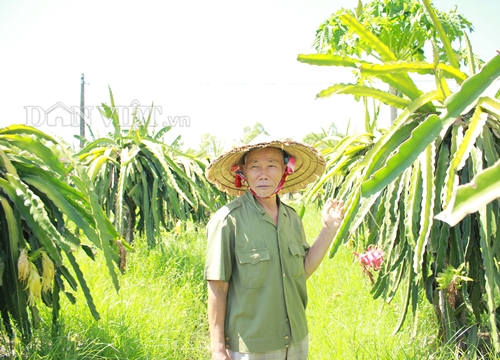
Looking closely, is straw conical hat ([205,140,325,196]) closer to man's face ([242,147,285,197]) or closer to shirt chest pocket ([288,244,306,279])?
man's face ([242,147,285,197])

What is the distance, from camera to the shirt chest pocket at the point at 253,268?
2.03 metres

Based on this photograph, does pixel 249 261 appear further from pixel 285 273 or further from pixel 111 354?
pixel 111 354

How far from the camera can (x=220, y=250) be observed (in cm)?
200

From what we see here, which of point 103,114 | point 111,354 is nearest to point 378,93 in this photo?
point 111,354

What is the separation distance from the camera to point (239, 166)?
2420 millimetres

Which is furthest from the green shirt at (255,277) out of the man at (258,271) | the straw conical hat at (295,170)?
the straw conical hat at (295,170)

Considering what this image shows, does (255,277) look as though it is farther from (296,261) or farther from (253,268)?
(296,261)

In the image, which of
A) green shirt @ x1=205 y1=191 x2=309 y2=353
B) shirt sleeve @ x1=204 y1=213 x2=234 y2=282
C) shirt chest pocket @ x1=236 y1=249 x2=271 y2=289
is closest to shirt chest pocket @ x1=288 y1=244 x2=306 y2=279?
green shirt @ x1=205 y1=191 x2=309 y2=353

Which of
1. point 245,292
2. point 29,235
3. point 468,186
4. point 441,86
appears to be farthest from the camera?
point 29,235

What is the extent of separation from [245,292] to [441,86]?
1.43 metres

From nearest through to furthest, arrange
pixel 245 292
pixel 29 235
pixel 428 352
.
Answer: pixel 245 292 < pixel 29 235 < pixel 428 352

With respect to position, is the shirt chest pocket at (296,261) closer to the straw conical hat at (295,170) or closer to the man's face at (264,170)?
the man's face at (264,170)

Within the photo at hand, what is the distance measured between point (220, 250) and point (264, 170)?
0.45 meters

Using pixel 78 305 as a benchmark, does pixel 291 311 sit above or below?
above
